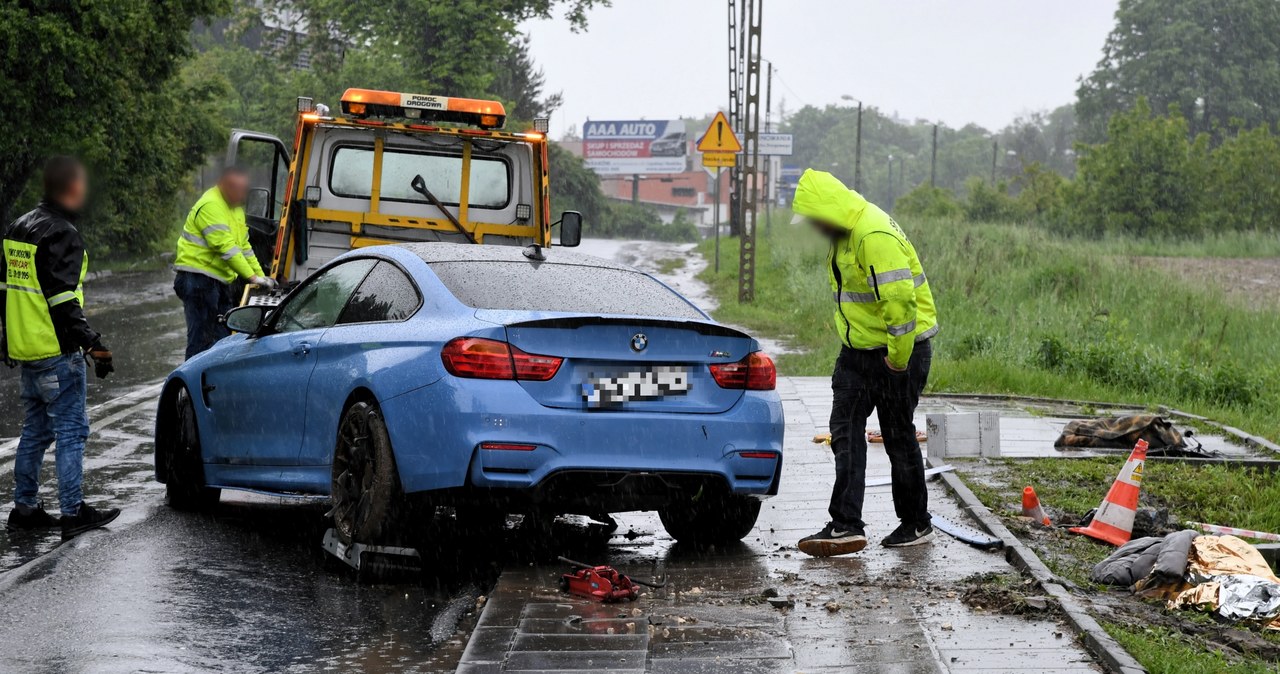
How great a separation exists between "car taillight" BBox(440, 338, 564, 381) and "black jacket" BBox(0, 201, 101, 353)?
2.46 m

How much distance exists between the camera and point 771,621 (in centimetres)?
559

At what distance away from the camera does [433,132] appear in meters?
12.0

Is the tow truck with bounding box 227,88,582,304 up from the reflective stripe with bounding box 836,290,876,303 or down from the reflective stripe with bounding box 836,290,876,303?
up

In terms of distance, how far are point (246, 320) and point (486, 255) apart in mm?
1470

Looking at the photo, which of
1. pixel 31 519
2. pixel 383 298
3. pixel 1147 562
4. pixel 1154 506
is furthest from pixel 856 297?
pixel 31 519

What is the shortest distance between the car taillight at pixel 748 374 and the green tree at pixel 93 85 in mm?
14427

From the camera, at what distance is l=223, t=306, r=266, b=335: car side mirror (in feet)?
25.6

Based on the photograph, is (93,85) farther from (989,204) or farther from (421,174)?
(989,204)

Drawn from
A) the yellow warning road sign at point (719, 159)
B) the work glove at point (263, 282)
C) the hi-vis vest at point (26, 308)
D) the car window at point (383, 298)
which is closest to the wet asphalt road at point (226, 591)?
the hi-vis vest at point (26, 308)

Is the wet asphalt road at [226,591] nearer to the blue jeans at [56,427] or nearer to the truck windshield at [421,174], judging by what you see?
the blue jeans at [56,427]

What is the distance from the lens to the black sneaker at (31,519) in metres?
7.46

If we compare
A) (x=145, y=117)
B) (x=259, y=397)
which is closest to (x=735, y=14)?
(x=145, y=117)

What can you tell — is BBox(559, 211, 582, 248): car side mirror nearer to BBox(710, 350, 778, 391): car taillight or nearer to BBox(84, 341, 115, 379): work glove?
BBox(84, 341, 115, 379): work glove

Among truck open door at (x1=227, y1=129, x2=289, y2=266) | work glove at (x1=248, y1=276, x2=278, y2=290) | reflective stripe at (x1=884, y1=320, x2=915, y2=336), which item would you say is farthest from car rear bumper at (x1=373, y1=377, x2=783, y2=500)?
truck open door at (x1=227, y1=129, x2=289, y2=266)
